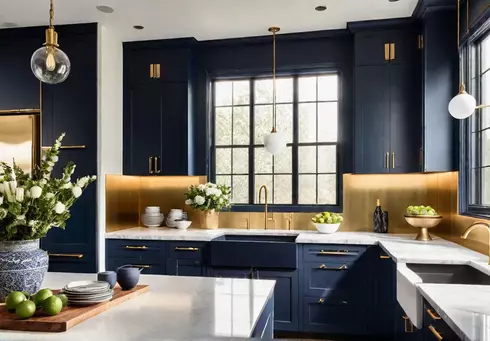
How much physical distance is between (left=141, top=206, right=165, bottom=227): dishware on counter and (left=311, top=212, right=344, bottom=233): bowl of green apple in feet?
5.48

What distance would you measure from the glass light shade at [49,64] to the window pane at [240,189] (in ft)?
9.23

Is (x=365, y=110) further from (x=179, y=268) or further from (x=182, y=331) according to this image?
(x=182, y=331)

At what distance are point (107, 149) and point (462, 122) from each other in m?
3.13

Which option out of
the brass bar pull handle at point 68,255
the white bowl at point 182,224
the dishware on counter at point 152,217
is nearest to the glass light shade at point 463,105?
the white bowl at point 182,224

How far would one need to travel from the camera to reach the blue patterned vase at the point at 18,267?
1884 millimetres

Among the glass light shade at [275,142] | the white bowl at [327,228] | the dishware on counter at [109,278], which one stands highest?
the glass light shade at [275,142]

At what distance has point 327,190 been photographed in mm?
4691

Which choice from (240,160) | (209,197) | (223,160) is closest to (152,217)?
(209,197)

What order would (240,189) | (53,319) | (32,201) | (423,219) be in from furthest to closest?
(240,189)
(423,219)
(32,201)
(53,319)

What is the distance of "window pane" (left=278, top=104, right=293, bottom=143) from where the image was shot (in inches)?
190

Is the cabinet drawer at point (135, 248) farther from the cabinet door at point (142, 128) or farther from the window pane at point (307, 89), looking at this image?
the window pane at point (307, 89)

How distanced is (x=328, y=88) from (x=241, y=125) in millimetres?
996

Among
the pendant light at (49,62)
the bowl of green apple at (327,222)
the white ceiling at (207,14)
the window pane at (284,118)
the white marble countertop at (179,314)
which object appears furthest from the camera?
the window pane at (284,118)

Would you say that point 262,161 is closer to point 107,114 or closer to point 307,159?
point 307,159
